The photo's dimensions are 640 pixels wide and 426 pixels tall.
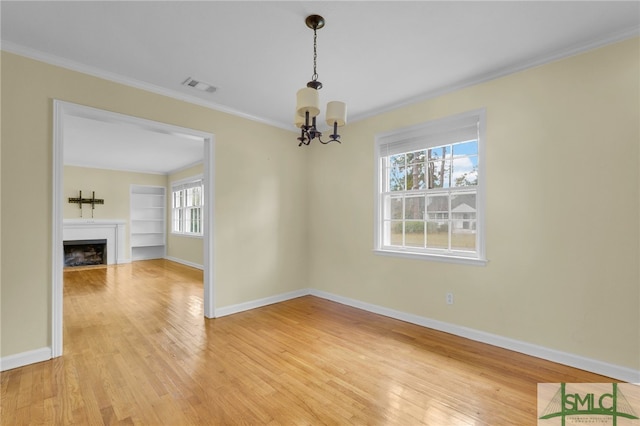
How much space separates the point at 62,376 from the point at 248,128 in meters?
3.26

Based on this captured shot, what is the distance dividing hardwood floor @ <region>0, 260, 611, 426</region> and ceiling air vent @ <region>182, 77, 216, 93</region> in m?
2.72

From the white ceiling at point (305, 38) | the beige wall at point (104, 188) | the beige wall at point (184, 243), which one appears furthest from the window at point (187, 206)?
the white ceiling at point (305, 38)

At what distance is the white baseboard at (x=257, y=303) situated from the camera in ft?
12.5

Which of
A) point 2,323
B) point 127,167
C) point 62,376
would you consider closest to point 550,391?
point 62,376

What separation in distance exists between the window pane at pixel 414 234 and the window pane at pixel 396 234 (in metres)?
0.08

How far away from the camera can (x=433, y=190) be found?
3432 millimetres

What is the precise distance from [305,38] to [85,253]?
337 inches

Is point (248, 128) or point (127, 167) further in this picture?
point (127, 167)

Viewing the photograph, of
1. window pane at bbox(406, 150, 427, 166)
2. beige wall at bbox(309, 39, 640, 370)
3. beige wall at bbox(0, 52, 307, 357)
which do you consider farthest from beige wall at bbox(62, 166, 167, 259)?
beige wall at bbox(309, 39, 640, 370)

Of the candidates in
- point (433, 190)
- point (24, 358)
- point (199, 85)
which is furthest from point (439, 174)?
point (24, 358)

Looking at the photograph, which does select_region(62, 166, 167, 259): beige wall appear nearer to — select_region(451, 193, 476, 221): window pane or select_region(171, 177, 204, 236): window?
select_region(171, 177, 204, 236): window

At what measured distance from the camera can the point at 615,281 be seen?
2.32 m

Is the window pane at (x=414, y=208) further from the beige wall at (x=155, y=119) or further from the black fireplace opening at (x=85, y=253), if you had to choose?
the black fireplace opening at (x=85, y=253)

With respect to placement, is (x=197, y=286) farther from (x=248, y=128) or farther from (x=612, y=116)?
(x=612, y=116)
